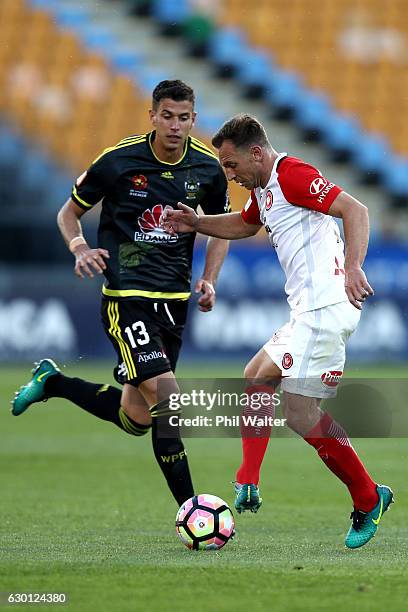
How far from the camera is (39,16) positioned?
75.1ft

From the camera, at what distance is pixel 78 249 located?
255 inches

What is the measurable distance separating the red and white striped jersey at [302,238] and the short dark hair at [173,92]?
2.48 feet

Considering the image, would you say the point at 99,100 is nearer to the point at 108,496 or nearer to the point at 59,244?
the point at 59,244

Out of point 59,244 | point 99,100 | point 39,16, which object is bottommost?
point 59,244

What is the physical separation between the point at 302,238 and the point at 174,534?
1.76 meters

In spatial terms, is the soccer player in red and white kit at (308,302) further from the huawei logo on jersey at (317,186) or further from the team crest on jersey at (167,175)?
the team crest on jersey at (167,175)

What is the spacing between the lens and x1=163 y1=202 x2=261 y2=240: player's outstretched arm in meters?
6.47

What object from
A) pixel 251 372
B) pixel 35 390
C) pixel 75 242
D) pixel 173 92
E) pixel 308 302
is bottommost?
pixel 35 390

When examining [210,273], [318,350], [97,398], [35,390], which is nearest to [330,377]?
[318,350]

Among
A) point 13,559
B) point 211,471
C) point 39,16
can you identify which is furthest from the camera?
point 39,16

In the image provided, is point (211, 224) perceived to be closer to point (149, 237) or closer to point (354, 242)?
point (149, 237)

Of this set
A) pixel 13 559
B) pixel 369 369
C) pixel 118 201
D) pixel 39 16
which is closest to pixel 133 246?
pixel 118 201

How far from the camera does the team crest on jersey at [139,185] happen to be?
6.67 metres

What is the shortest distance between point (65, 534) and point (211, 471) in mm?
3374
